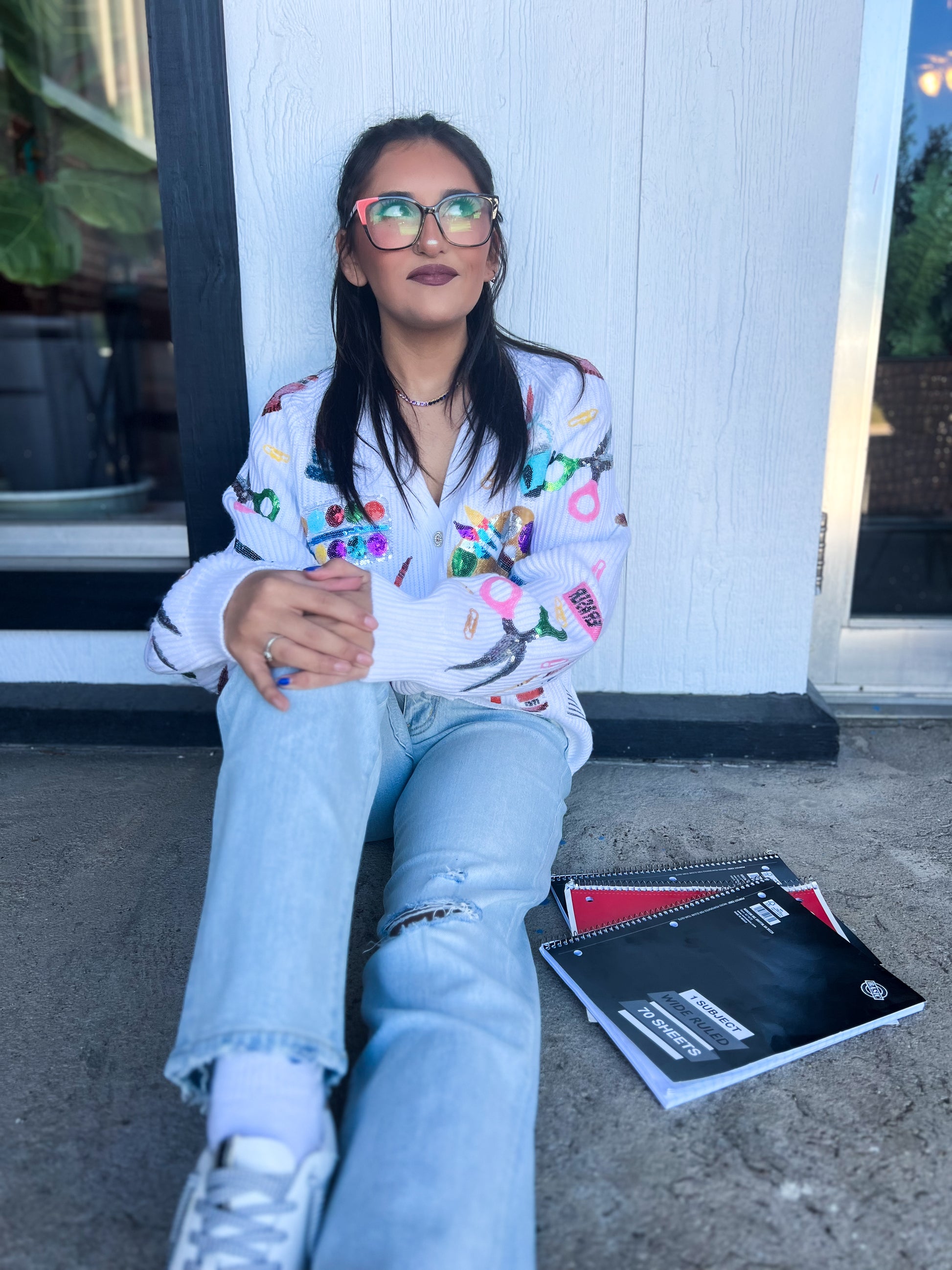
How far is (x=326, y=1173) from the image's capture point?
0.93m

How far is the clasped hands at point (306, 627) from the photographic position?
1.18 m

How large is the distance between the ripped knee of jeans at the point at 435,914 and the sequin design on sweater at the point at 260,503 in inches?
28.0

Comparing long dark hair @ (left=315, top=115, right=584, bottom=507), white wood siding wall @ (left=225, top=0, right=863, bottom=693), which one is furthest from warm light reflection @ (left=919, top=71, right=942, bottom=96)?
long dark hair @ (left=315, top=115, right=584, bottom=507)

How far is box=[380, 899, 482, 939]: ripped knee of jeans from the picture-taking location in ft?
3.85

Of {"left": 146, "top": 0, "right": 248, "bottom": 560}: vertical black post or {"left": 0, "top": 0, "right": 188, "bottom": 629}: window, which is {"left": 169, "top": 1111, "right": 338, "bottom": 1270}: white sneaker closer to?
{"left": 146, "top": 0, "right": 248, "bottom": 560}: vertical black post

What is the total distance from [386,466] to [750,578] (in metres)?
0.96

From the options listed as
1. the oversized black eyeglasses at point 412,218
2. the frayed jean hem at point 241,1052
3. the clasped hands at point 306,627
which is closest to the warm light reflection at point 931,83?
the oversized black eyeglasses at point 412,218

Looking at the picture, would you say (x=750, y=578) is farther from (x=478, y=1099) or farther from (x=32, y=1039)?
(x=32, y=1039)

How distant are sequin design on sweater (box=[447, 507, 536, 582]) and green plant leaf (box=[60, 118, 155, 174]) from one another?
8.64 feet

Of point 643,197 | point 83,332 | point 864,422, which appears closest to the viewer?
point 643,197

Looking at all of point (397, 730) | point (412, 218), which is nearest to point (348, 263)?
point (412, 218)

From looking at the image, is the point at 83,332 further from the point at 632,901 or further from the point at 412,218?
the point at 632,901

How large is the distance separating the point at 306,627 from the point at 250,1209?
639mm

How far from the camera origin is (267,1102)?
3.05 ft
